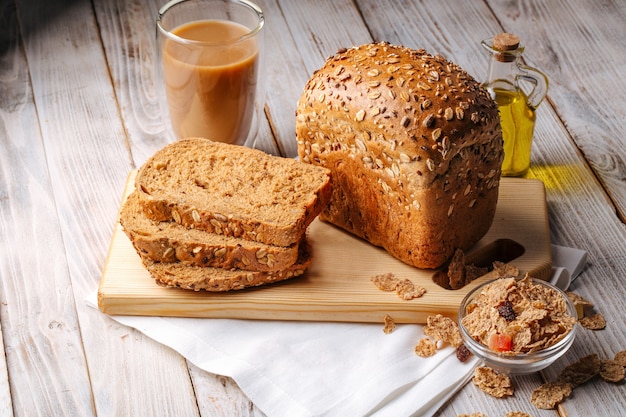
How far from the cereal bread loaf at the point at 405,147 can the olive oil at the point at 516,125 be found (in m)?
0.39

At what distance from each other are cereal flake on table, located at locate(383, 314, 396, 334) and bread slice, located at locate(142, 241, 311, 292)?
0.84ft

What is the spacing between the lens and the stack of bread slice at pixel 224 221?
238 centimetres

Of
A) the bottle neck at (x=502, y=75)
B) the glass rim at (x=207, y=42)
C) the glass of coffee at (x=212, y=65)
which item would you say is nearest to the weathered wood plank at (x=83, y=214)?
the glass of coffee at (x=212, y=65)

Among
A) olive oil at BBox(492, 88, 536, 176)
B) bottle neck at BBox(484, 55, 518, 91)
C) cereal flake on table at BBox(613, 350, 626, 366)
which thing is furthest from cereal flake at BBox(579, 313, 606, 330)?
bottle neck at BBox(484, 55, 518, 91)

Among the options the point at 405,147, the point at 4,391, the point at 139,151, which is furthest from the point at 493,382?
the point at 139,151

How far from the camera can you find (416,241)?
2.45 meters

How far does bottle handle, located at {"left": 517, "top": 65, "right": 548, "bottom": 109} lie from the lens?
2.81m

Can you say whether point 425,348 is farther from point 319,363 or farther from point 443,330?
point 319,363

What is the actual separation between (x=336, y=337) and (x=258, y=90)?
1016 mm

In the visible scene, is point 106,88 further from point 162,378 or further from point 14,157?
point 162,378

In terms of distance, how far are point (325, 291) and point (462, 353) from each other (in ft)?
1.28

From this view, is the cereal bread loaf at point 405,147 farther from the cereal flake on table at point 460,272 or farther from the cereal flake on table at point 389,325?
the cereal flake on table at point 389,325

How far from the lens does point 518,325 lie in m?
2.15

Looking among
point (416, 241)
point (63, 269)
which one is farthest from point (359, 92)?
point (63, 269)
